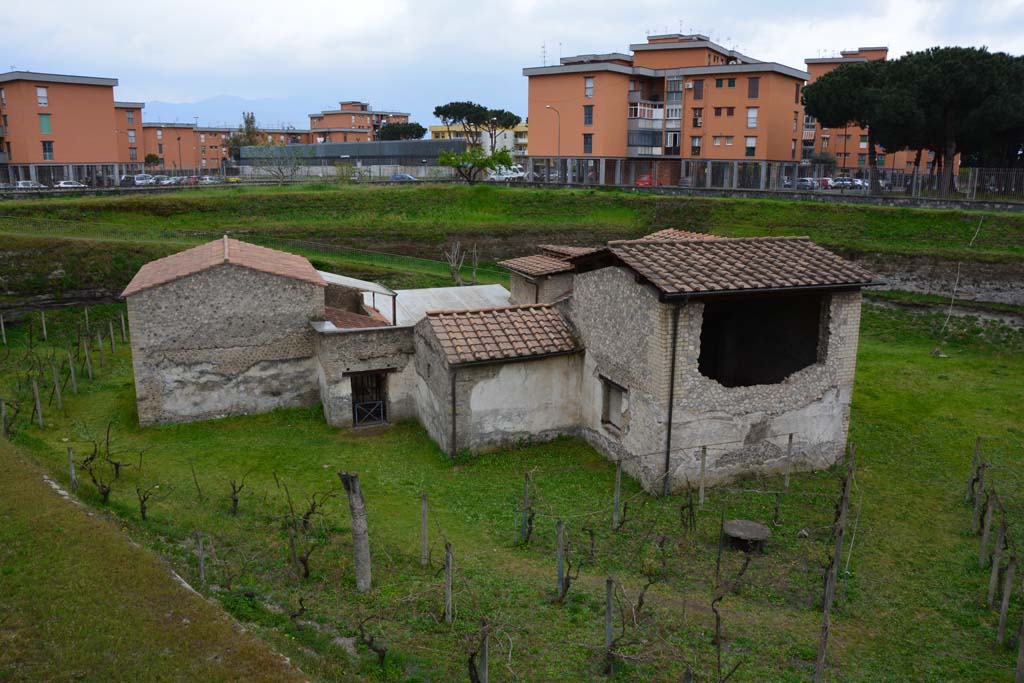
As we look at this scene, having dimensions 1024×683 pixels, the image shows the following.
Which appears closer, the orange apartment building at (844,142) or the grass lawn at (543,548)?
the grass lawn at (543,548)

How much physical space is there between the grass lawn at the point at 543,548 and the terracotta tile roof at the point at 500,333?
2.49m

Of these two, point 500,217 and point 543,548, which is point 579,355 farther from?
point 500,217

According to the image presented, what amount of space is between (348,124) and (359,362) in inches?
4132

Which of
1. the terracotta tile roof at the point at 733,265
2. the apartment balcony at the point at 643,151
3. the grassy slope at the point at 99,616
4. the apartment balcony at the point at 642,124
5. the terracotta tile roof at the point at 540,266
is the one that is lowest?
the grassy slope at the point at 99,616

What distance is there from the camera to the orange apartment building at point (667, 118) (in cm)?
6216

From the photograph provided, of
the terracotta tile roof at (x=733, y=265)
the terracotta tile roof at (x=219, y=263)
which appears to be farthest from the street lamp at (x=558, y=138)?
the terracotta tile roof at (x=733, y=265)

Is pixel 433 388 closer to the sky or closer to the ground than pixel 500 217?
closer to the ground

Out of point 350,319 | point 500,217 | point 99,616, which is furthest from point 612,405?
point 500,217

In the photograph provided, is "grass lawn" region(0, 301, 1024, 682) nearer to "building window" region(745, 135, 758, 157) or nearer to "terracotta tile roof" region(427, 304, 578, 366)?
"terracotta tile roof" region(427, 304, 578, 366)

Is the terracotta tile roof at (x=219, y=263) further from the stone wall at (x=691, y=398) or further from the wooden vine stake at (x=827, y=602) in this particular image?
the wooden vine stake at (x=827, y=602)

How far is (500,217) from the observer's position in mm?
51844

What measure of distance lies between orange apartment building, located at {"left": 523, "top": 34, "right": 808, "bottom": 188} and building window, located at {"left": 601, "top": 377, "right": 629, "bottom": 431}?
1880 inches

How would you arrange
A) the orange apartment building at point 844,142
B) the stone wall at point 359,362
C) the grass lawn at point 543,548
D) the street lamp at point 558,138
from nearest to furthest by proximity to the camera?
the grass lawn at point 543,548
the stone wall at point 359,362
the street lamp at point 558,138
the orange apartment building at point 844,142

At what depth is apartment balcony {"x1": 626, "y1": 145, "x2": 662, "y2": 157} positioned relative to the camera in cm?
6588
